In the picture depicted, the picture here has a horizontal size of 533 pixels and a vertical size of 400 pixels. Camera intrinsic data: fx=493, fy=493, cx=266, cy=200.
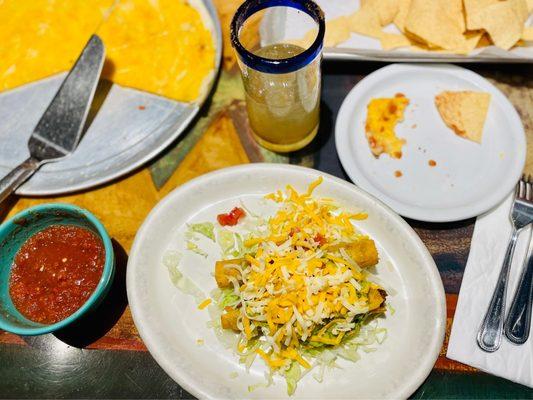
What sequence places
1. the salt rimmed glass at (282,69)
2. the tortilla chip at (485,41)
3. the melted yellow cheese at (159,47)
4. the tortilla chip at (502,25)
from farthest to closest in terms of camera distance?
the melted yellow cheese at (159,47) → the tortilla chip at (485,41) → the tortilla chip at (502,25) → the salt rimmed glass at (282,69)

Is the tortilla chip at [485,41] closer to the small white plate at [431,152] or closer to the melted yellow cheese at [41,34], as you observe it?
the small white plate at [431,152]

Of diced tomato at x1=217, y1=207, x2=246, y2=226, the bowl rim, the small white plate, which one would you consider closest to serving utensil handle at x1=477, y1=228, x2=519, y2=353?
the small white plate

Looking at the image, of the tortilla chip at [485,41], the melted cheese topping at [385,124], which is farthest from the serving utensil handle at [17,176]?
the tortilla chip at [485,41]

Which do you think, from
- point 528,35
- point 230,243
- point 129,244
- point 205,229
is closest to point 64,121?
point 129,244

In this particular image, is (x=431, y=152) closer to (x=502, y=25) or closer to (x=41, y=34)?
(x=502, y=25)

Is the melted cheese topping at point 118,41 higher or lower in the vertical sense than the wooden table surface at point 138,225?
higher

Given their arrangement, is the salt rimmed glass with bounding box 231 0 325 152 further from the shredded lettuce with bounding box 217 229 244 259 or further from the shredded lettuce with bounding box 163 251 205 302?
the shredded lettuce with bounding box 163 251 205 302

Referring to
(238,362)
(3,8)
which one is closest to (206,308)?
(238,362)
